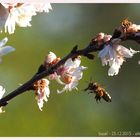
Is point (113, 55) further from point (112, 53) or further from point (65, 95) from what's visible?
point (65, 95)

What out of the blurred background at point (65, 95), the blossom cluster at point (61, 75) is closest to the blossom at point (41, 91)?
the blossom cluster at point (61, 75)

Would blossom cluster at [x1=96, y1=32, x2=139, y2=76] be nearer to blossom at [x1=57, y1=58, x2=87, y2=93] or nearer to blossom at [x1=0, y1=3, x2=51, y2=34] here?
blossom at [x1=57, y1=58, x2=87, y2=93]

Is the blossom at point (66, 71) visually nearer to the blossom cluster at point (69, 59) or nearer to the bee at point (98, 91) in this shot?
→ the blossom cluster at point (69, 59)

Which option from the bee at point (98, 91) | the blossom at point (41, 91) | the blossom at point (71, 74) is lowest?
the blossom at point (41, 91)

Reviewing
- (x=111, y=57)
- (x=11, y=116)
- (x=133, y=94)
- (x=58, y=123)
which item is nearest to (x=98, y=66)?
(x=133, y=94)

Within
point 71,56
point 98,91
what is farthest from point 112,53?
point 98,91

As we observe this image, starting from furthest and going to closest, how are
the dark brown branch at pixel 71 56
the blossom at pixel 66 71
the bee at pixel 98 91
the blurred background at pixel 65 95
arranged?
the blurred background at pixel 65 95, the bee at pixel 98 91, the blossom at pixel 66 71, the dark brown branch at pixel 71 56

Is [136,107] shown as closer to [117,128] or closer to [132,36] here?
[117,128]
